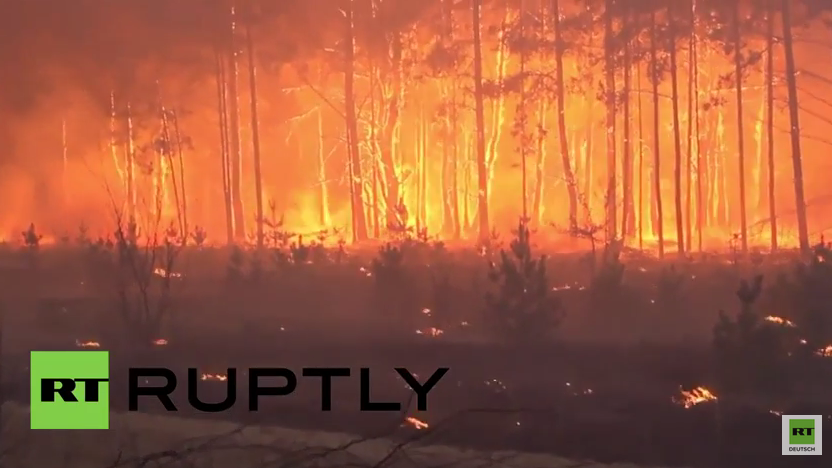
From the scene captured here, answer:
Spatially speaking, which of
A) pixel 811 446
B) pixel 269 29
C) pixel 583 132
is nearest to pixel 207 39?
pixel 269 29

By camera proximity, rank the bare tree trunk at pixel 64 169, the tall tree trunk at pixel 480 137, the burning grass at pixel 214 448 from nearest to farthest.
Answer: the burning grass at pixel 214 448 < the tall tree trunk at pixel 480 137 < the bare tree trunk at pixel 64 169

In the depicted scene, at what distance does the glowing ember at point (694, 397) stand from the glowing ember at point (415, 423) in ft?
2.29

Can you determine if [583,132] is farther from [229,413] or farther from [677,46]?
[229,413]

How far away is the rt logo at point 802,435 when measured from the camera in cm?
209

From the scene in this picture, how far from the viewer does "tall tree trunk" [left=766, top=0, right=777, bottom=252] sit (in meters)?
2.11

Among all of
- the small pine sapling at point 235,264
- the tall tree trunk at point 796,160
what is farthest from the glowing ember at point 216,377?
the tall tree trunk at point 796,160

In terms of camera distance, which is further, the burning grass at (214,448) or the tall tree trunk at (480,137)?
the tall tree trunk at (480,137)

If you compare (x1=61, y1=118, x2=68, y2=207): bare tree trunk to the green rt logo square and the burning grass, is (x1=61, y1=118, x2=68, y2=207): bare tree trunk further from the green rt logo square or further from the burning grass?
the burning grass

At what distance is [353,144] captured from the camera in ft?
7.26

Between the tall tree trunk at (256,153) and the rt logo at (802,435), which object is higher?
the tall tree trunk at (256,153)

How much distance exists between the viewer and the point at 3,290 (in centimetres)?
231

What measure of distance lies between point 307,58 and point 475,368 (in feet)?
3.39

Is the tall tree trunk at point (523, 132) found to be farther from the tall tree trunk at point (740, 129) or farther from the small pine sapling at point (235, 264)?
the small pine sapling at point (235, 264)

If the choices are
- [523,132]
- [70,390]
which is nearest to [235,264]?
[70,390]
